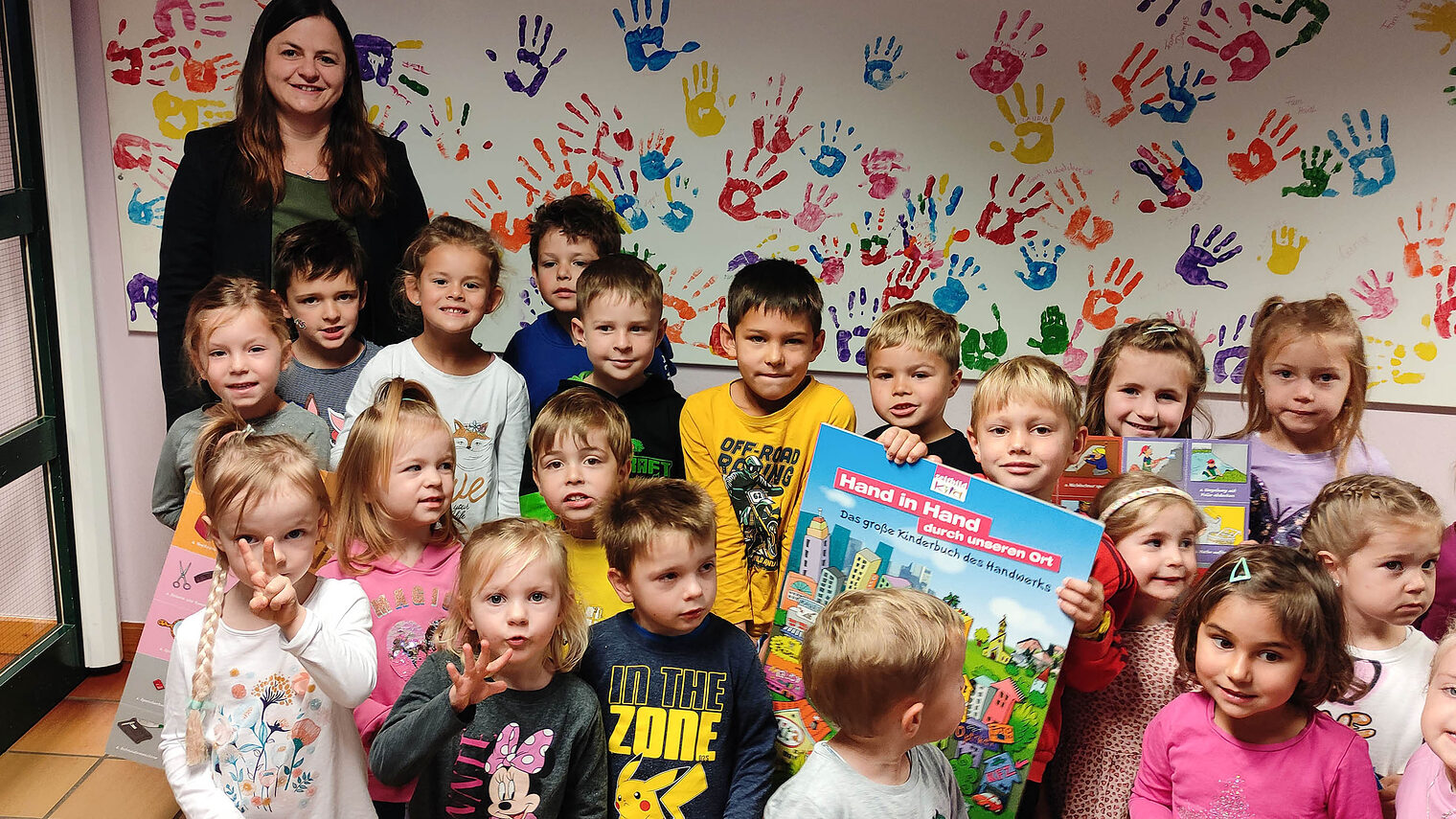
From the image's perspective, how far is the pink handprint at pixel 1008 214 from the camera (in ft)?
11.3

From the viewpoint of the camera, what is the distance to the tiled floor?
2.84 metres

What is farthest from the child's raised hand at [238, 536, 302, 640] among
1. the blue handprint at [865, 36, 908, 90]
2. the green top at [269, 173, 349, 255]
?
the blue handprint at [865, 36, 908, 90]

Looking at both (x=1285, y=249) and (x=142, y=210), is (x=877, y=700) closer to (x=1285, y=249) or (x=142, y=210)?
(x=1285, y=249)

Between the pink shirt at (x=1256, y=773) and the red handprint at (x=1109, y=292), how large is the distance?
1.86 metres

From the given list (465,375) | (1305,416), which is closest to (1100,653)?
(1305,416)

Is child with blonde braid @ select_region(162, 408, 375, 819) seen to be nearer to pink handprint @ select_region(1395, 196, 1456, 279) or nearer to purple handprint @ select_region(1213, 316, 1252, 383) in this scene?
purple handprint @ select_region(1213, 316, 1252, 383)

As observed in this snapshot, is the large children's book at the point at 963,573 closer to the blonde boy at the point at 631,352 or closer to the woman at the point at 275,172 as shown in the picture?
the blonde boy at the point at 631,352

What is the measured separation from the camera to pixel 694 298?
355cm

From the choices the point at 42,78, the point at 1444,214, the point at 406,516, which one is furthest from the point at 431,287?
the point at 1444,214

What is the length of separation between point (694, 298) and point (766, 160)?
514 millimetres

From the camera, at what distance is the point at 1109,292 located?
3.48 m

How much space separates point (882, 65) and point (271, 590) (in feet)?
8.29

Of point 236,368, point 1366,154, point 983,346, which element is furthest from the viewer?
point 983,346

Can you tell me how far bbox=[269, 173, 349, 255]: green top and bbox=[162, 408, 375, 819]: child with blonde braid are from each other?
1096 mm
